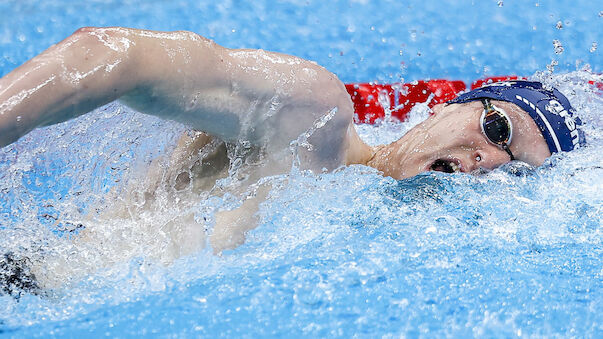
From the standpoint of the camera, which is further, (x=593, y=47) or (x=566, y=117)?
(x=593, y=47)

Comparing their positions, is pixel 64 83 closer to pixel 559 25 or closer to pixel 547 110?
pixel 547 110

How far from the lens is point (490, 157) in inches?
63.1

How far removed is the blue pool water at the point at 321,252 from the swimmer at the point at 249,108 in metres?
0.05

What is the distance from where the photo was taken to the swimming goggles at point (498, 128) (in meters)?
1.60

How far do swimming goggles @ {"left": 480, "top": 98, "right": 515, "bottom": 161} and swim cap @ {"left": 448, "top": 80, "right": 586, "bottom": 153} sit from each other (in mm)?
61

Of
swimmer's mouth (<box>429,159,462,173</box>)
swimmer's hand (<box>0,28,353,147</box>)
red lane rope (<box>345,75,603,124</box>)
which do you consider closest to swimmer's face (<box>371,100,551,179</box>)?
swimmer's mouth (<box>429,159,462,173</box>)

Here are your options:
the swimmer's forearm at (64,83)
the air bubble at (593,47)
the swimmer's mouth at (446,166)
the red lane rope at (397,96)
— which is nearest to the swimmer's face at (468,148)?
the swimmer's mouth at (446,166)

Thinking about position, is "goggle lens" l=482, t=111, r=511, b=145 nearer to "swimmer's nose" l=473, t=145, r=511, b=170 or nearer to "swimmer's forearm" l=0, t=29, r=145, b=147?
"swimmer's nose" l=473, t=145, r=511, b=170

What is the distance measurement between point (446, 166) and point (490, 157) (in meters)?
0.11

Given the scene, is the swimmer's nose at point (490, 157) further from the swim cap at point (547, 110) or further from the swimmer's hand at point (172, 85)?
the swimmer's hand at point (172, 85)

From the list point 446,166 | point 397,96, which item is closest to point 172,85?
point 446,166

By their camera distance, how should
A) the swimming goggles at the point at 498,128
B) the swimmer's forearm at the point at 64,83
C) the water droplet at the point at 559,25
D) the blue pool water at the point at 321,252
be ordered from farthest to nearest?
the water droplet at the point at 559,25 → the swimming goggles at the point at 498,128 → the blue pool water at the point at 321,252 → the swimmer's forearm at the point at 64,83

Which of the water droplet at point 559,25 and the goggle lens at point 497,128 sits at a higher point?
the water droplet at point 559,25

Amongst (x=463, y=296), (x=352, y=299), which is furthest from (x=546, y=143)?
(x=352, y=299)
